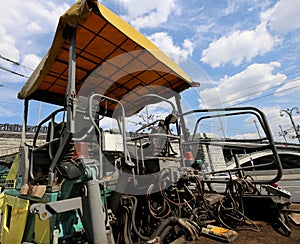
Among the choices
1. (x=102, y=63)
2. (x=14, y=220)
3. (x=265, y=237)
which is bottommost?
(x=265, y=237)

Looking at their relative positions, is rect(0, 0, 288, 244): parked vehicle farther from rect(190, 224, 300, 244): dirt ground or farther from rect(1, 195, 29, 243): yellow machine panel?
rect(190, 224, 300, 244): dirt ground

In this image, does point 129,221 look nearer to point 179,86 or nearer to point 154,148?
point 154,148

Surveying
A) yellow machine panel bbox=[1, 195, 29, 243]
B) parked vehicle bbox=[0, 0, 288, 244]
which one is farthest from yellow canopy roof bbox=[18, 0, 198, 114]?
yellow machine panel bbox=[1, 195, 29, 243]

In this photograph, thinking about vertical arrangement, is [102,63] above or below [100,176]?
above

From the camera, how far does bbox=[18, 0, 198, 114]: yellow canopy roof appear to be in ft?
8.34

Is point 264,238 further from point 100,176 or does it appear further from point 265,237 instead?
point 100,176

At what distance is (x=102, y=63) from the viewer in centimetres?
369

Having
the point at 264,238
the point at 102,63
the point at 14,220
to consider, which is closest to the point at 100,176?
the point at 14,220

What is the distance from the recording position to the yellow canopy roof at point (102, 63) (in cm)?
254

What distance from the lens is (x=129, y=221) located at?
230cm

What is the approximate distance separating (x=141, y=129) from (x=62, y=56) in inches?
77.9

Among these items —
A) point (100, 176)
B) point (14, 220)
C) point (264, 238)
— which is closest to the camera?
point (264, 238)

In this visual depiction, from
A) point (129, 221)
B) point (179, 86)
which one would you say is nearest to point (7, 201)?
point (129, 221)

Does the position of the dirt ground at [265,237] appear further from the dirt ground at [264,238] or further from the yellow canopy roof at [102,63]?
the yellow canopy roof at [102,63]
